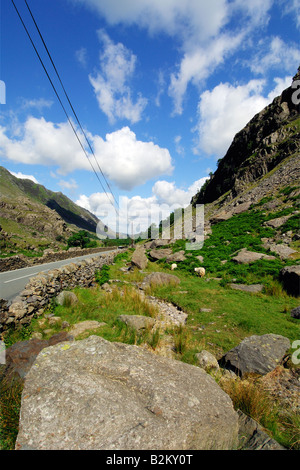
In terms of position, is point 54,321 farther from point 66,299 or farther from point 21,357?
point 21,357

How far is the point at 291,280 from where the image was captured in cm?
1099

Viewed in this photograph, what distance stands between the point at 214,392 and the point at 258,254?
14.7 metres

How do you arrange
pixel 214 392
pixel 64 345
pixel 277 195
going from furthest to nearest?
pixel 277 195 < pixel 64 345 < pixel 214 392

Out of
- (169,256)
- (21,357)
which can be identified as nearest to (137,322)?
(21,357)

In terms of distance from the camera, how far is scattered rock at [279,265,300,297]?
1059 cm

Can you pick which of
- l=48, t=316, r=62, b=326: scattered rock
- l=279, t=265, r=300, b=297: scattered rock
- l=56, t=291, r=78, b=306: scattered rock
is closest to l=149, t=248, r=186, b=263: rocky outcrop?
l=279, t=265, r=300, b=297: scattered rock

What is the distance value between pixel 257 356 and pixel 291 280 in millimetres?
7605

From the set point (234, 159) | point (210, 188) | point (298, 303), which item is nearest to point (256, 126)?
point (234, 159)

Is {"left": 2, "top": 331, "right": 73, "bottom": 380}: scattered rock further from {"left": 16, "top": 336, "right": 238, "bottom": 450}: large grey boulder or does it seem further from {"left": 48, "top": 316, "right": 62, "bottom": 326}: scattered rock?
{"left": 48, "top": 316, "right": 62, "bottom": 326}: scattered rock

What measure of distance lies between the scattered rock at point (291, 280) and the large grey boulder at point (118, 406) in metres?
9.64

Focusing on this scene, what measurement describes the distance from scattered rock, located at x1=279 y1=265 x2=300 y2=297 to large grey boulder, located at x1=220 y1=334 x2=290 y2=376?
6066mm

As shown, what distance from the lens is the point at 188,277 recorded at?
16.0m

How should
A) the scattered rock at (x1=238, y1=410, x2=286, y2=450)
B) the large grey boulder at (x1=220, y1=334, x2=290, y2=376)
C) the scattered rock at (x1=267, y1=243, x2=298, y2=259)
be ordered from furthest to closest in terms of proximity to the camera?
the scattered rock at (x1=267, y1=243, x2=298, y2=259)
the large grey boulder at (x1=220, y1=334, x2=290, y2=376)
the scattered rock at (x1=238, y1=410, x2=286, y2=450)

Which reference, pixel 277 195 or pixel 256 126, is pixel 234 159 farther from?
pixel 277 195
